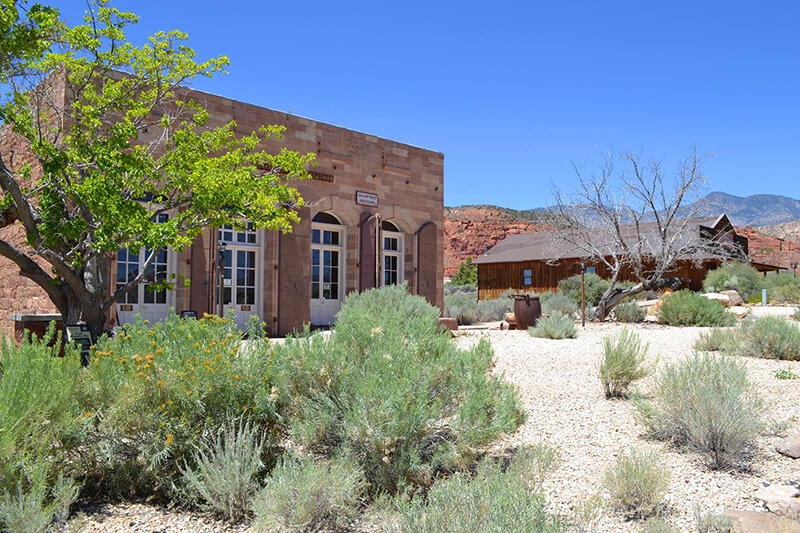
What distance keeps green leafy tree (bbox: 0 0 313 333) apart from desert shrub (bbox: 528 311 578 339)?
5.34 meters

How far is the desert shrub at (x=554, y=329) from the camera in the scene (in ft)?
39.7

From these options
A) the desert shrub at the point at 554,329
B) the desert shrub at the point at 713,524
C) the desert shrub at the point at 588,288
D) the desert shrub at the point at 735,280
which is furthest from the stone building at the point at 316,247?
the desert shrub at the point at 735,280

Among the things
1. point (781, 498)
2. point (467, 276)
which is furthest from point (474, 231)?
point (781, 498)

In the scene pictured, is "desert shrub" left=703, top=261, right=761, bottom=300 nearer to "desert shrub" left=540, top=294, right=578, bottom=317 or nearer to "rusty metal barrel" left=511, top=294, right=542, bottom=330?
"desert shrub" left=540, top=294, right=578, bottom=317

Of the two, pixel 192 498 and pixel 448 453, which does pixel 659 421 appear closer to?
pixel 448 453

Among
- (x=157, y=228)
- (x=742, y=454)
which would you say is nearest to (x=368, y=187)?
(x=157, y=228)

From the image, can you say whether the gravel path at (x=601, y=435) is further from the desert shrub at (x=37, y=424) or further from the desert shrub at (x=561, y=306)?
the desert shrub at (x=561, y=306)

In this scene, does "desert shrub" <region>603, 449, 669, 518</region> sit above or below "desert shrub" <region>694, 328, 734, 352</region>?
below

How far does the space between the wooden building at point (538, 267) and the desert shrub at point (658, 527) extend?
2730 centimetres

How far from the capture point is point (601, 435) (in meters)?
5.76

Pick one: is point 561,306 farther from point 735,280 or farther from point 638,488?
point 735,280

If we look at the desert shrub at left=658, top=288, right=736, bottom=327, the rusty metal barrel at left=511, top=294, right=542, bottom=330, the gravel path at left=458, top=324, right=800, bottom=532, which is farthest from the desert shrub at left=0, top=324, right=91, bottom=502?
the desert shrub at left=658, top=288, right=736, bottom=327

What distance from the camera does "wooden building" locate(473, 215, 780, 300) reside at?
31750 millimetres

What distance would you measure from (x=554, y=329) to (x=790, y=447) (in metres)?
Result: 6.91
